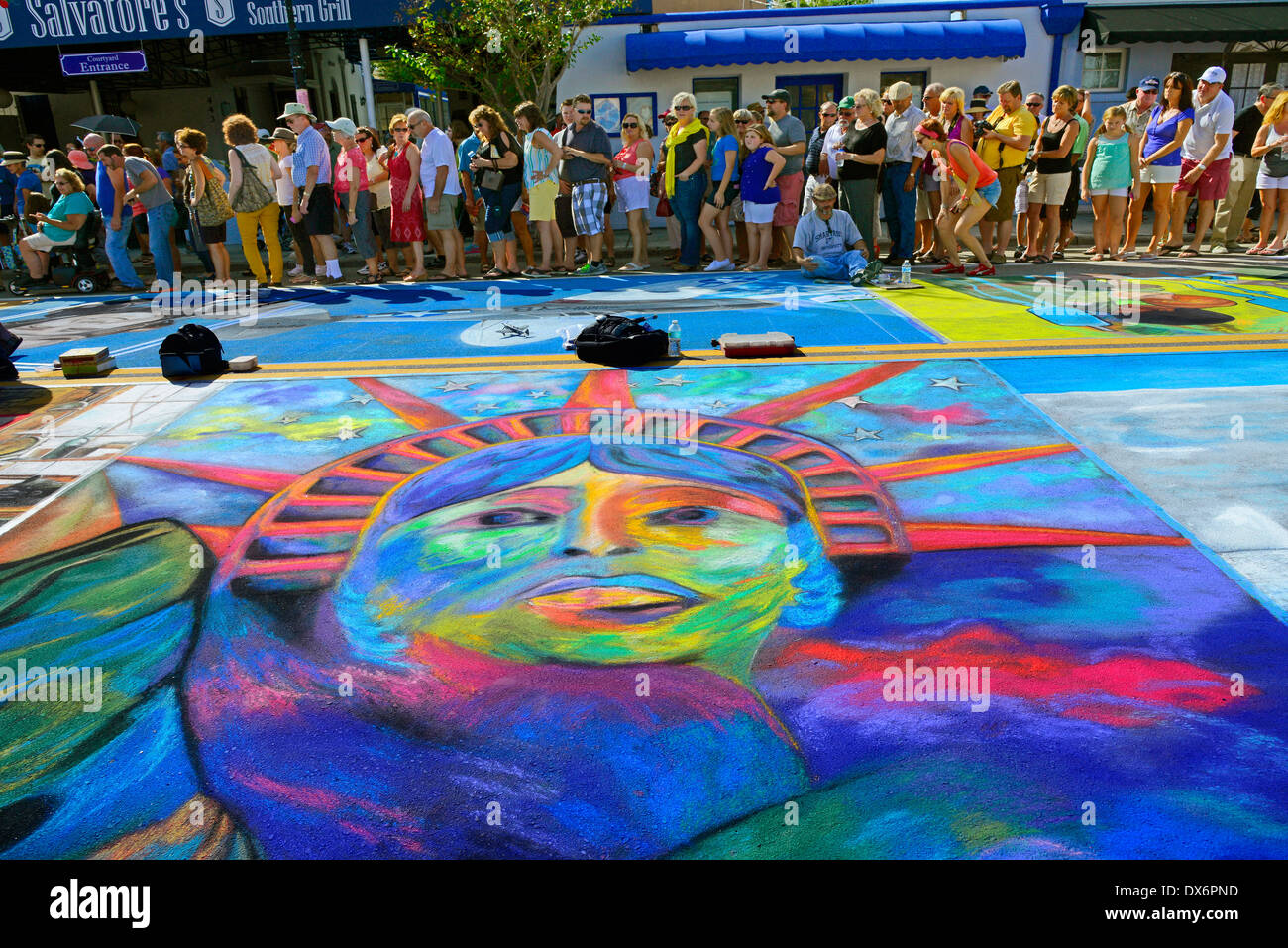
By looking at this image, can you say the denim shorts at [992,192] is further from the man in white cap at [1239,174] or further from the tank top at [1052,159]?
the man in white cap at [1239,174]

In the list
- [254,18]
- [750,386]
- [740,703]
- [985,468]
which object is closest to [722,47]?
[254,18]

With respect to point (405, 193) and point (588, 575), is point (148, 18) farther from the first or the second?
point (588, 575)

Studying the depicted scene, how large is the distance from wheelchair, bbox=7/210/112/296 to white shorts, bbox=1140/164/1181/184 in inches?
510

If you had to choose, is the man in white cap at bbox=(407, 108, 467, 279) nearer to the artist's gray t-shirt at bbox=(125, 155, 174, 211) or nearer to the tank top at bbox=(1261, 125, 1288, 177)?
the artist's gray t-shirt at bbox=(125, 155, 174, 211)

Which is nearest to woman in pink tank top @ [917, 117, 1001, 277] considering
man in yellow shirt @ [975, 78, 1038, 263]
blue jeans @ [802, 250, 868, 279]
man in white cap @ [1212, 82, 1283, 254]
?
man in yellow shirt @ [975, 78, 1038, 263]

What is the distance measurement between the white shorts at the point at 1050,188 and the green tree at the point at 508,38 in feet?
26.2

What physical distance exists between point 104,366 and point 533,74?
33.0ft

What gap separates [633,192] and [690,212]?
28.9 inches

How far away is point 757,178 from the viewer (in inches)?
408

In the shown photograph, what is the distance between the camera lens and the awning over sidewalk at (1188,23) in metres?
15.5

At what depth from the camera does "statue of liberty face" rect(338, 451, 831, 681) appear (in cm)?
340

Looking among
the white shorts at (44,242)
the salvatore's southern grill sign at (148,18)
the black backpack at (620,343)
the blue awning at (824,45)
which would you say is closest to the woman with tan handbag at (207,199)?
the white shorts at (44,242)

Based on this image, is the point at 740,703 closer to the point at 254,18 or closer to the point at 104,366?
the point at 104,366
